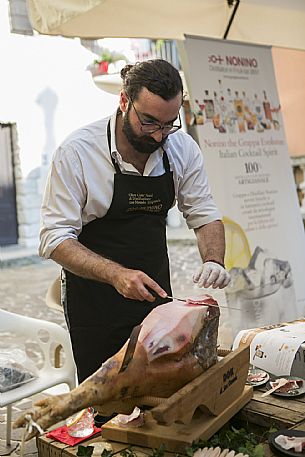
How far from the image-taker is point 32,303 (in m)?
6.42

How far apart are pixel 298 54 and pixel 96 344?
475 cm

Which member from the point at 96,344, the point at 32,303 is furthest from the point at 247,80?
the point at 32,303

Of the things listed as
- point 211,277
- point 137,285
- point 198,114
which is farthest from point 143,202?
point 198,114

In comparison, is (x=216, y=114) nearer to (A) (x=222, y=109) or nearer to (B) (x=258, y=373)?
(A) (x=222, y=109)

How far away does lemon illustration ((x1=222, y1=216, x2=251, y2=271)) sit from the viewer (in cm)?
354

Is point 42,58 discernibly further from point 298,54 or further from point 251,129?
point 251,129

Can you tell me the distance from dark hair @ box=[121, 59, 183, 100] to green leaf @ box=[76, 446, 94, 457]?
3.10ft

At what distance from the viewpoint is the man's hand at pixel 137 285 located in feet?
4.78

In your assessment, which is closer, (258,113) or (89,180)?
(89,180)

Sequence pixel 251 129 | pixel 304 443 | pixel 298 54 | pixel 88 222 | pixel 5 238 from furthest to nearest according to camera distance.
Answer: pixel 5 238 → pixel 298 54 → pixel 251 129 → pixel 88 222 → pixel 304 443

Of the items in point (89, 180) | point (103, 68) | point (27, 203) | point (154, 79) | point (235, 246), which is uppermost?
point (103, 68)

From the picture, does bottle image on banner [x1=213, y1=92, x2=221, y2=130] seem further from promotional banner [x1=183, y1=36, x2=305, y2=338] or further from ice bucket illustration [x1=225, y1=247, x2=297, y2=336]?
ice bucket illustration [x1=225, y1=247, x2=297, y2=336]

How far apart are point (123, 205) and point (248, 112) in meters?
2.09

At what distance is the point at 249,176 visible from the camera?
370 centimetres
